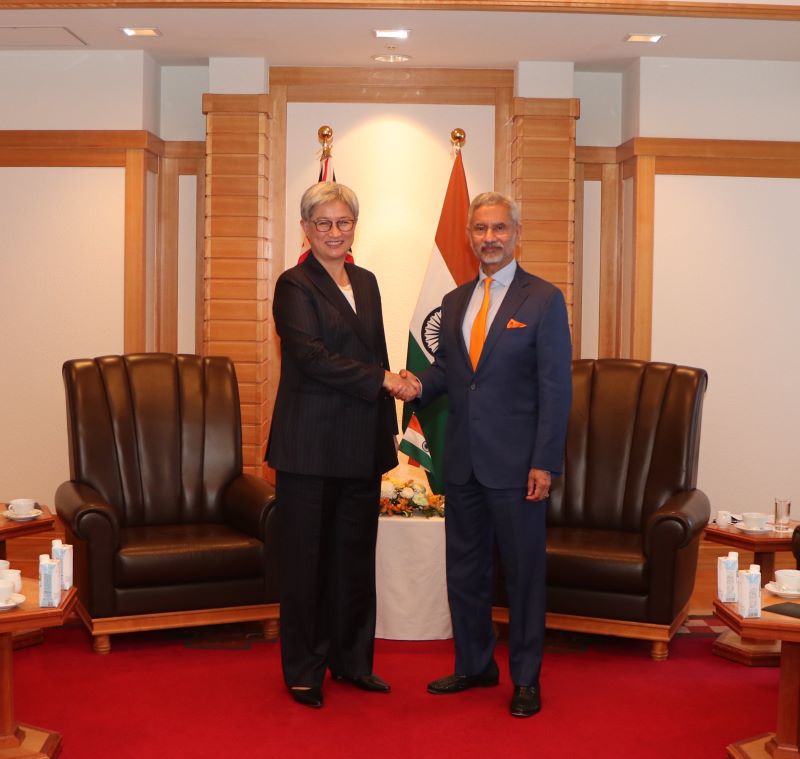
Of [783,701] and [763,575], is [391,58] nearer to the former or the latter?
[763,575]

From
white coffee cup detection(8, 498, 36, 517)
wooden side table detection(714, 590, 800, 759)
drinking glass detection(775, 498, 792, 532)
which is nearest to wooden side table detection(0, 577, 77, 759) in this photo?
white coffee cup detection(8, 498, 36, 517)

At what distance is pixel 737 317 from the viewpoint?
5.80 metres

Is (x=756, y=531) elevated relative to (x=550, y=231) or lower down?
lower down

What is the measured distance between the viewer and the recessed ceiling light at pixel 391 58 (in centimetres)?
563

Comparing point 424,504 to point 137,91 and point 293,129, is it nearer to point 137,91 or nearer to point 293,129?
point 293,129

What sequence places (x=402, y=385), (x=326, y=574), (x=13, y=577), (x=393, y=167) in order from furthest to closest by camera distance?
(x=393, y=167) → (x=326, y=574) → (x=402, y=385) → (x=13, y=577)

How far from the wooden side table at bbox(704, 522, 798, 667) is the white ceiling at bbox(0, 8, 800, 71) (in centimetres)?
239

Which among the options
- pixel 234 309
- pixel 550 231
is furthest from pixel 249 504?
pixel 550 231

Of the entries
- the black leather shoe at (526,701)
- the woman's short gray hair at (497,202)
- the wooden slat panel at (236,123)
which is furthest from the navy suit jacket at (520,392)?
the wooden slat panel at (236,123)

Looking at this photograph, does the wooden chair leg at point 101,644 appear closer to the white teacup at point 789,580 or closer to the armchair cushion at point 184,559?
the armchair cushion at point 184,559

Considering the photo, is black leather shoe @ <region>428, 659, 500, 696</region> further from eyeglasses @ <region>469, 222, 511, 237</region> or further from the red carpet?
eyeglasses @ <region>469, 222, 511, 237</region>

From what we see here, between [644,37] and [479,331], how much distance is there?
2427 mm

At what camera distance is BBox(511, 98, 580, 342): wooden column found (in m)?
5.75

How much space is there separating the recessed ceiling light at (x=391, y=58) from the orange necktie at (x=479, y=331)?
2461 millimetres
